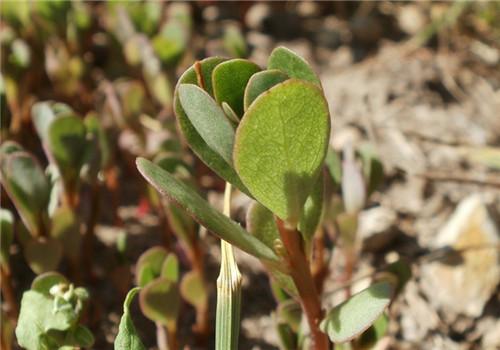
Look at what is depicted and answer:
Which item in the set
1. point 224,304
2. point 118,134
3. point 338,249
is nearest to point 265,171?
point 224,304

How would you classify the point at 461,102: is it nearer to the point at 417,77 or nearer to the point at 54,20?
the point at 417,77

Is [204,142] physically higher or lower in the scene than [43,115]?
higher

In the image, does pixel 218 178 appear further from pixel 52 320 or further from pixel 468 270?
pixel 52 320

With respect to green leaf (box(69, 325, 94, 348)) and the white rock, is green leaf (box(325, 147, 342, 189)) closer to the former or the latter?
the white rock

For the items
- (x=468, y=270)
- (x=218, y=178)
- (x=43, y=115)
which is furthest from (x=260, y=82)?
(x=218, y=178)

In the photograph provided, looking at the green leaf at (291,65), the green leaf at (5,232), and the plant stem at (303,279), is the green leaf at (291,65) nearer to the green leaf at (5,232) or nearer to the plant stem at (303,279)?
the plant stem at (303,279)

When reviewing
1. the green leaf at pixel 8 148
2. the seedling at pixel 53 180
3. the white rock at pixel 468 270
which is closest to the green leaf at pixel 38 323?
the seedling at pixel 53 180

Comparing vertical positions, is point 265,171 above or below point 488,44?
above
